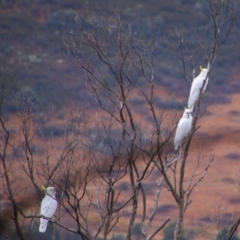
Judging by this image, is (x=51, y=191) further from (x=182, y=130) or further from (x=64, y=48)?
(x=64, y=48)

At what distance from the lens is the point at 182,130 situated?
9.63 metres

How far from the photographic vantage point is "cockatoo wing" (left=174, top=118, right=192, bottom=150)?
9.58 meters

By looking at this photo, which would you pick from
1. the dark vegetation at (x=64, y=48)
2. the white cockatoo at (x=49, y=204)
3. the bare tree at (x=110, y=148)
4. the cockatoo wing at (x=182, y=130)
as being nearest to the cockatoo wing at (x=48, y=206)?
the white cockatoo at (x=49, y=204)

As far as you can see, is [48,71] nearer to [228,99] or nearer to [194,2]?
[228,99]

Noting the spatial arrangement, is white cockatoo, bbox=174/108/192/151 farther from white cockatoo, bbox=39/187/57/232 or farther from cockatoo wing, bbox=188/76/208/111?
white cockatoo, bbox=39/187/57/232

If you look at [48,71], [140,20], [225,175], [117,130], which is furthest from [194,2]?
[117,130]

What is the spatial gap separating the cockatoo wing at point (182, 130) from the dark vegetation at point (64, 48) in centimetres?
1761

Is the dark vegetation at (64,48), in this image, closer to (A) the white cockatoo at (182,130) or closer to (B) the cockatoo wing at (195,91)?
(B) the cockatoo wing at (195,91)

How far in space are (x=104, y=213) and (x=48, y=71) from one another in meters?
23.6

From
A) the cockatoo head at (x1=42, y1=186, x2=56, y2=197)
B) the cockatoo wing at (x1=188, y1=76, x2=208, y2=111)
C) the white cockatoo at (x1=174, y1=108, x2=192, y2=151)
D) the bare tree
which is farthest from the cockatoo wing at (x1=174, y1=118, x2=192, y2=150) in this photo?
the cockatoo head at (x1=42, y1=186, x2=56, y2=197)

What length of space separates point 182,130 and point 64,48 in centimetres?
2651

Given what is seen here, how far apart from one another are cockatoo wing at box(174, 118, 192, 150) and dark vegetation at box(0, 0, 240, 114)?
17612 mm

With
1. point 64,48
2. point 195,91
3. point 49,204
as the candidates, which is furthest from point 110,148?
point 64,48

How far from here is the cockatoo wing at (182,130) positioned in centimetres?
958
